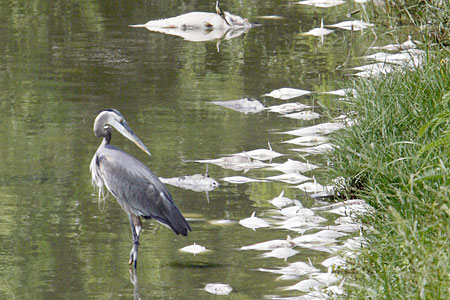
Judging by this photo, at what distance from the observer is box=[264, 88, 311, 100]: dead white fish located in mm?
9901

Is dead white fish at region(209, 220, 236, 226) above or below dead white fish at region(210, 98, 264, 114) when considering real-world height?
below

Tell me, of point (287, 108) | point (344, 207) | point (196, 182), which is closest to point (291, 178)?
point (196, 182)

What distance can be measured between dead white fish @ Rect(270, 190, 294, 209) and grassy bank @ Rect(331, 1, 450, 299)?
425 millimetres

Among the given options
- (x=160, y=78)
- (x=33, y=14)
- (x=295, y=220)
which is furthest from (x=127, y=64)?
(x=295, y=220)

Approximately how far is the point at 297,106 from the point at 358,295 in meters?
5.27

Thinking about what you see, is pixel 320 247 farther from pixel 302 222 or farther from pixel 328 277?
pixel 328 277

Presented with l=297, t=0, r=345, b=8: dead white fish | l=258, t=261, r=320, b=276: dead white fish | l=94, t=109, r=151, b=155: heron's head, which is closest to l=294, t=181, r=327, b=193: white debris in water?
l=258, t=261, r=320, b=276: dead white fish

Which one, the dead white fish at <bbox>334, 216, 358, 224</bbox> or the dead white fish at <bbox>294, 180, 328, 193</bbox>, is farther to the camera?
the dead white fish at <bbox>294, 180, 328, 193</bbox>

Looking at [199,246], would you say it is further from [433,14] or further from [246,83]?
[246,83]

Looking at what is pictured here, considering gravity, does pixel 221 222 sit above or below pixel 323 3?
below

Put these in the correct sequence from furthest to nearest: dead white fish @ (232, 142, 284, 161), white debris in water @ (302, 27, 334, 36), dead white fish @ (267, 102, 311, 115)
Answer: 1. white debris in water @ (302, 27, 334, 36)
2. dead white fish @ (267, 102, 311, 115)
3. dead white fish @ (232, 142, 284, 161)

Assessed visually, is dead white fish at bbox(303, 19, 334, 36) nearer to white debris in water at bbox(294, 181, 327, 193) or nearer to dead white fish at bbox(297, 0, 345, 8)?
dead white fish at bbox(297, 0, 345, 8)

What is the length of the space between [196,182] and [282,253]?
1552mm

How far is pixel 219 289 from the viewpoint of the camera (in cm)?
532
